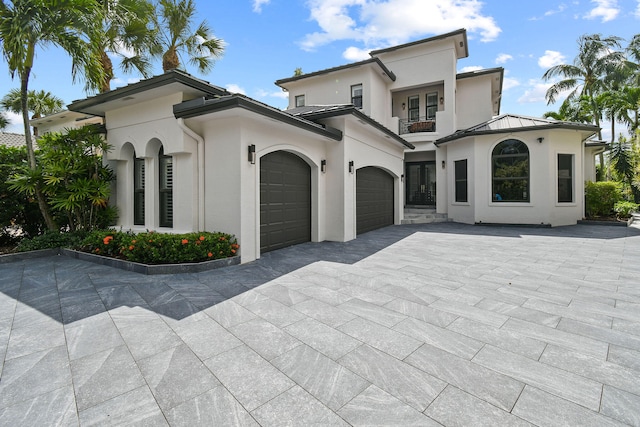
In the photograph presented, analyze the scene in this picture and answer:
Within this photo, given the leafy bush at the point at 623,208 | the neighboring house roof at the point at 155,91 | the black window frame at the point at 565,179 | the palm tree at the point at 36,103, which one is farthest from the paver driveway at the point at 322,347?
the palm tree at the point at 36,103

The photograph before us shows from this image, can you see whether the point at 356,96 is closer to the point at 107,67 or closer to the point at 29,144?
the point at 107,67

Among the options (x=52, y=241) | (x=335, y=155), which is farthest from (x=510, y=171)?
(x=52, y=241)

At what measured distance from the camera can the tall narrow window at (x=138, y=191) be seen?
808 centimetres

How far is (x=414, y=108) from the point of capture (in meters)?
17.4

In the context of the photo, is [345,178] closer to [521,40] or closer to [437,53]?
[521,40]

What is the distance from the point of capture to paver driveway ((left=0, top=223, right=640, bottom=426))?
208cm

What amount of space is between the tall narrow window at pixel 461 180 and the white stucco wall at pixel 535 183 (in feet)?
1.19

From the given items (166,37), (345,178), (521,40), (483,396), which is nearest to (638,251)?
(521,40)

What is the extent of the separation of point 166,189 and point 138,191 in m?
1.19

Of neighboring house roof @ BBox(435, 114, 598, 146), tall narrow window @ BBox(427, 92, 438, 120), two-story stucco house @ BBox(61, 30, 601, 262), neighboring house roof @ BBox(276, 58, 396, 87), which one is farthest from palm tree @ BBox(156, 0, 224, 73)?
neighboring house roof @ BBox(435, 114, 598, 146)

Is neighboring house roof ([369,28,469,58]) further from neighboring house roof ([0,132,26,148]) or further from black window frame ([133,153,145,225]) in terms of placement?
neighboring house roof ([0,132,26,148])

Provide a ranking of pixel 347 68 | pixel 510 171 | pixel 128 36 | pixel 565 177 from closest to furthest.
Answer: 1. pixel 128 36
2. pixel 565 177
3. pixel 510 171
4. pixel 347 68

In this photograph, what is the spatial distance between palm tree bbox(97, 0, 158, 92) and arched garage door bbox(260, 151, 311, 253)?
5.72m

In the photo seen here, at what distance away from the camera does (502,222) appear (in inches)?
495
